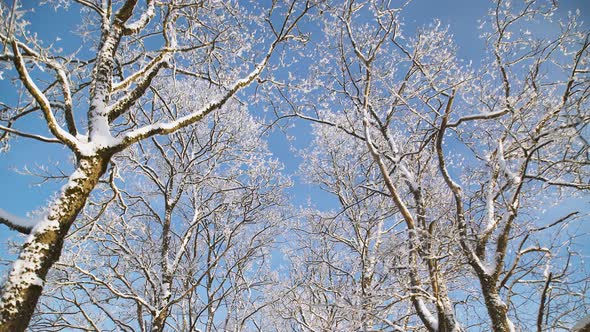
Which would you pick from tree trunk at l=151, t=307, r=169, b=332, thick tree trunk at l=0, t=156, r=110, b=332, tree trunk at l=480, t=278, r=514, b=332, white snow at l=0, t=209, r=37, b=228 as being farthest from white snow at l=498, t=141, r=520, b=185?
tree trunk at l=151, t=307, r=169, b=332

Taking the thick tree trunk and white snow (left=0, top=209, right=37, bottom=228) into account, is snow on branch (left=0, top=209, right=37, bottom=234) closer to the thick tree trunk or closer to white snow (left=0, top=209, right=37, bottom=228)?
white snow (left=0, top=209, right=37, bottom=228)

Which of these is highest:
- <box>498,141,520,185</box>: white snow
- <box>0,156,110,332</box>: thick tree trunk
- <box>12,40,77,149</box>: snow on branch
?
<box>498,141,520,185</box>: white snow

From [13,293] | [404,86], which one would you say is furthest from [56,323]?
[404,86]

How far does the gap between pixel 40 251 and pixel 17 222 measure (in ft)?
1.61

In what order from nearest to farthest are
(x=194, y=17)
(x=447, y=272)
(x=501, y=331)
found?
(x=501, y=331) → (x=447, y=272) → (x=194, y=17)

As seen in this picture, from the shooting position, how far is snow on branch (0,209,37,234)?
9.69 ft

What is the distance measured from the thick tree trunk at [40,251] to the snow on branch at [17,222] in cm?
18

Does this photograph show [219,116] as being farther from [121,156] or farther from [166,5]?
[166,5]

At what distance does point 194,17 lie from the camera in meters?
5.44

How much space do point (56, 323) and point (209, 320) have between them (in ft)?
10.6

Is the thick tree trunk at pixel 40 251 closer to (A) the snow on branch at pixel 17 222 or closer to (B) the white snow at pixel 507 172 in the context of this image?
(A) the snow on branch at pixel 17 222

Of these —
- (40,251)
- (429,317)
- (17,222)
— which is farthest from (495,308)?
(17,222)

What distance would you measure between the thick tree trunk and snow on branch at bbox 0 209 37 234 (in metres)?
0.18

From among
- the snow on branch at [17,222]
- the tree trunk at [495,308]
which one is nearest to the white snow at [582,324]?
the tree trunk at [495,308]
